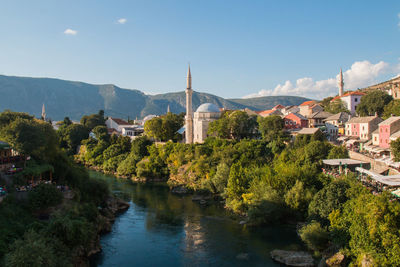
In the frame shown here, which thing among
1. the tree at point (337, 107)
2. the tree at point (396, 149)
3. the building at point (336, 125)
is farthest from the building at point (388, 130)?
the tree at point (337, 107)

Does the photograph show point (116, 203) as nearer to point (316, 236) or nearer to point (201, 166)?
point (201, 166)

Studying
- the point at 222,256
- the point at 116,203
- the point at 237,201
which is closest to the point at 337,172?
the point at 237,201

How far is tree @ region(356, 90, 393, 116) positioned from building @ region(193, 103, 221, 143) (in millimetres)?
22659

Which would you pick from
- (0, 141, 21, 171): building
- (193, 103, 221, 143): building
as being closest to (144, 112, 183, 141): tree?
(193, 103, 221, 143): building

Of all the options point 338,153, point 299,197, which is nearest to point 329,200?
point 299,197

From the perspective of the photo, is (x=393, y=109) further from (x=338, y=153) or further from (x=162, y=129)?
(x=162, y=129)

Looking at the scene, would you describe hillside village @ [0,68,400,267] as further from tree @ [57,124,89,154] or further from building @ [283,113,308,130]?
tree @ [57,124,89,154]

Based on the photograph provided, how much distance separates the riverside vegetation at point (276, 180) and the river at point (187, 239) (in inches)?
66.2

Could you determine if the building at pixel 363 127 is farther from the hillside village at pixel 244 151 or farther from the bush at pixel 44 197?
the bush at pixel 44 197

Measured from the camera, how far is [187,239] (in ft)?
76.0

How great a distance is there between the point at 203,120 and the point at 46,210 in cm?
3501

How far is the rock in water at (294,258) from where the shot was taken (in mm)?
18953

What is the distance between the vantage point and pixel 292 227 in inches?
976

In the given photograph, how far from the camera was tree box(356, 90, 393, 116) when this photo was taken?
152 ft
